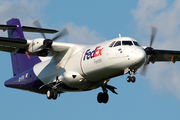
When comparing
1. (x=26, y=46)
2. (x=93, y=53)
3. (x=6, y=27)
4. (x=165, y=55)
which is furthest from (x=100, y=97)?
(x=6, y=27)

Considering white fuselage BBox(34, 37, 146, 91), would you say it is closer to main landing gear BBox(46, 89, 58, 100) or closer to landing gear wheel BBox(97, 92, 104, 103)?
main landing gear BBox(46, 89, 58, 100)

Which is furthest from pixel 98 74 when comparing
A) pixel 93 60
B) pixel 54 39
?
pixel 54 39

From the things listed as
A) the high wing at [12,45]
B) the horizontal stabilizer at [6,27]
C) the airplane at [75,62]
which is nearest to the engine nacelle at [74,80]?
the airplane at [75,62]

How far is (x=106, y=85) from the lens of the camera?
75.3ft

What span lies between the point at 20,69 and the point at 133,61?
10522 millimetres

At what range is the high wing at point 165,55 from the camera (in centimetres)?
2297

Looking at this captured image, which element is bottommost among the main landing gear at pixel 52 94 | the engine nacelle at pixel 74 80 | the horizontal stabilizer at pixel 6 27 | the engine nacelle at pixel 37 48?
the main landing gear at pixel 52 94

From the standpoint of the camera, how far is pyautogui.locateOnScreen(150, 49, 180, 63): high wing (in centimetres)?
2297

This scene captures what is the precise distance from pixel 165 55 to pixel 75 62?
6.22 meters

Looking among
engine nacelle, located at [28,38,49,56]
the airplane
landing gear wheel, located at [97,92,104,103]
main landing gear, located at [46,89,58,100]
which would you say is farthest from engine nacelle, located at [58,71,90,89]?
landing gear wheel, located at [97,92,104,103]

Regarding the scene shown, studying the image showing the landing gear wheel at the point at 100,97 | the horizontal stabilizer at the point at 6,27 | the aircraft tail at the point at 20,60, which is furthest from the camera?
the aircraft tail at the point at 20,60

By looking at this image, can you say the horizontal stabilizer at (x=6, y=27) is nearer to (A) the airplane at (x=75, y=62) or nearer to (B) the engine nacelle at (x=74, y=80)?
(A) the airplane at (x=75, y=62)

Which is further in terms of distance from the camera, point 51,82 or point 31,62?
point 31,62

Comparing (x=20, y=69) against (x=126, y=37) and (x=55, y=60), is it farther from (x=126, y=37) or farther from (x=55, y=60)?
(x=126, y=37)
